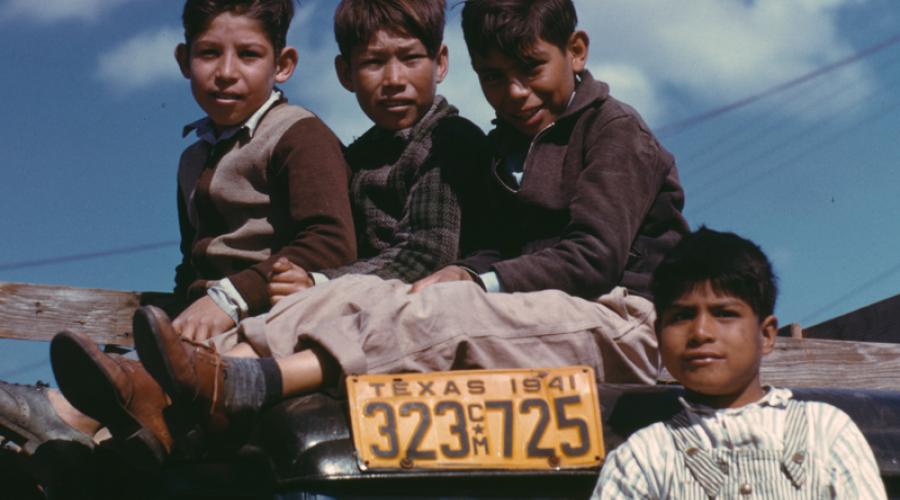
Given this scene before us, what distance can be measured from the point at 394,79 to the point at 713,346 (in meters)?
1.61

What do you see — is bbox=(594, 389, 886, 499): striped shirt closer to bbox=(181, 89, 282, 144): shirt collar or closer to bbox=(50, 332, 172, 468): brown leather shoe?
bbox=(50, 332, 172, 468): brown leather shoe

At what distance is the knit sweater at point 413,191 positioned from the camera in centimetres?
359

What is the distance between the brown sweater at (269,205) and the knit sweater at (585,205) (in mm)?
430

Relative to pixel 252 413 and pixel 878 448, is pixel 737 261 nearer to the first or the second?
pixel 878 448

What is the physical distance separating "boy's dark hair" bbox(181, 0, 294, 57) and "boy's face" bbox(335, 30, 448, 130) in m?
0.26

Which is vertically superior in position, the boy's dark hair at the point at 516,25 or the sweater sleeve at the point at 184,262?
the boy's dark hair at the point at 516,25

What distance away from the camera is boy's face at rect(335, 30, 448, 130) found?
3.97 metres

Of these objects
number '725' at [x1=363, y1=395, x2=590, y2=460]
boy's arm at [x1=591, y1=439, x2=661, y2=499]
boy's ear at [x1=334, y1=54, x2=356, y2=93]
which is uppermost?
boy's ear at [x1=334, y1=54, x2=356, y2=93]

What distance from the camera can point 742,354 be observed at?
2.74m

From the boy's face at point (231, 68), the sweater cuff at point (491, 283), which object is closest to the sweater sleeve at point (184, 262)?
the boy's face at point (231, 68)

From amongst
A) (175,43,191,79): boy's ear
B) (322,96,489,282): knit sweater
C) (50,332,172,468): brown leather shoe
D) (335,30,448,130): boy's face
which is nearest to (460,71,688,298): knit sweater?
(322,96,489,282): knit sweater

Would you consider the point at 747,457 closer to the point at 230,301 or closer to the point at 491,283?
the point at 491,283

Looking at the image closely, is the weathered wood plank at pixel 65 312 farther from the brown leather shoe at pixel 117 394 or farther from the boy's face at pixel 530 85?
the boy's face at pixel 530 85

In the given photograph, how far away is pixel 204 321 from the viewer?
3.40 metres
